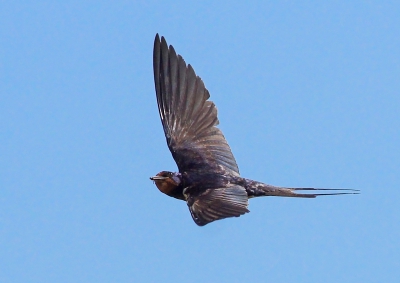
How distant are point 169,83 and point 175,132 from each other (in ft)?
2.19

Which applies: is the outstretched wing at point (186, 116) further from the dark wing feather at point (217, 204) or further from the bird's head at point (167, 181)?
the dark wing feather at point (217, 204)

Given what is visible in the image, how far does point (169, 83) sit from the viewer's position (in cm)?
1374

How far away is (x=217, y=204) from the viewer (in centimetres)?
1197

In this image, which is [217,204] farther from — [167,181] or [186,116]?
[186,116]

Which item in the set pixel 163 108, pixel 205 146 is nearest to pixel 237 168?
pixel 205 146

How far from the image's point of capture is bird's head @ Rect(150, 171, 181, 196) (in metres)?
12.9

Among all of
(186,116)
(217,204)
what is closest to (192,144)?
(186,116)

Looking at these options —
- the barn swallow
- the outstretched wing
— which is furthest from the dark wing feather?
the outstretched wing

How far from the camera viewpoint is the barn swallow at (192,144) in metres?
12.7

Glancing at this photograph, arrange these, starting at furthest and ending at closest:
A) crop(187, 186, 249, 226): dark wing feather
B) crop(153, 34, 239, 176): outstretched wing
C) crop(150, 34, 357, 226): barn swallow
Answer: crop(153, 34, 239, 176): outstretched wing < crop(150, 34, 357, 226): barn swallow < crop(187, 186, 249, 226): dark wing feather

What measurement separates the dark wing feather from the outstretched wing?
0.79 metres

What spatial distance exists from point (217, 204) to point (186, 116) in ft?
7.12

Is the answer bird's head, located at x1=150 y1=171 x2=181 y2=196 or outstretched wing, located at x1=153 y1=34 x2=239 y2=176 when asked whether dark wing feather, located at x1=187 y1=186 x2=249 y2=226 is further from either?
outstretched wing, located at x1=153 y1=34 x2=239 y2=176

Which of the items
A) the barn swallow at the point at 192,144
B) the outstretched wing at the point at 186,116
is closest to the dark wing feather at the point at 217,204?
the barn swallow at the point at 192,144
